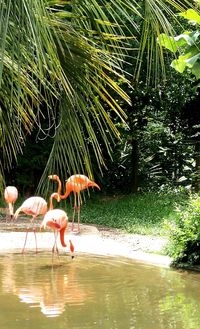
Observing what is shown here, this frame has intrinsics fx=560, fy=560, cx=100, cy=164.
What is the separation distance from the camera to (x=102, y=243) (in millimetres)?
7016

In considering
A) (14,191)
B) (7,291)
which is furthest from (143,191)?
(7,291)

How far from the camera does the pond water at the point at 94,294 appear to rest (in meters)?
3.86

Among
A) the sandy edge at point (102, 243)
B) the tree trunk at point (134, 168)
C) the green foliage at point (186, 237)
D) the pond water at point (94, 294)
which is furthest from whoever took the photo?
the tree trunk at point (134, 168)

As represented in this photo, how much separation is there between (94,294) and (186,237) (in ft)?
4.78

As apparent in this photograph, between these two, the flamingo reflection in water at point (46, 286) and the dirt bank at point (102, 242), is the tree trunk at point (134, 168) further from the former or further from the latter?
the flamingo reflection in water at point (46, 286)

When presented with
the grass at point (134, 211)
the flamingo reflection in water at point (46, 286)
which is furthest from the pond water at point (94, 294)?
the grass at point (134, 211)

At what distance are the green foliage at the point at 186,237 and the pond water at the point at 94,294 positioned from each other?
23 cm

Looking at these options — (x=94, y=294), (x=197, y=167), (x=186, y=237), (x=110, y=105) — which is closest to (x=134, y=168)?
(x=197, y=167)

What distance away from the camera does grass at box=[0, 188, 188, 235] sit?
8383mm

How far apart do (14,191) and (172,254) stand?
2.92 metres

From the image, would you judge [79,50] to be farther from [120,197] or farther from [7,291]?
[120,197]

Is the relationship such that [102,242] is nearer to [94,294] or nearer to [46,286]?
[46,286]

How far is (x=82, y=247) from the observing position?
6930 mm

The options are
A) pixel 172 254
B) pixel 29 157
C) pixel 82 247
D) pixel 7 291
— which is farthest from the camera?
pixel 29 157
